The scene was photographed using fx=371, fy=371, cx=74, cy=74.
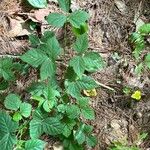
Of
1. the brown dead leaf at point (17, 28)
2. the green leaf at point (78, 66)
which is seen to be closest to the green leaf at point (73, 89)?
the green leaf at point (78, 66)

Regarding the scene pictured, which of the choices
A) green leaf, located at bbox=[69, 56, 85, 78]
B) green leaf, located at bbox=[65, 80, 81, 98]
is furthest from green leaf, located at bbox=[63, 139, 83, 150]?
green leaf, located at bbox=[69, 56, 85, 78]

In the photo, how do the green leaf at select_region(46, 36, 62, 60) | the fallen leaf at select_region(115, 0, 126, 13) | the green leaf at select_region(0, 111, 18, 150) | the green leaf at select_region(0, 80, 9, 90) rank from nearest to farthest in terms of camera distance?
the green leaf at select_region(0, 111, 18, 150)
the green leaf at select_region(46, 36, 62, 60)
the green leaf at select_region(0, 80, 9, 90)
the fallen leaf at select_region(115, 0, 126, 13)

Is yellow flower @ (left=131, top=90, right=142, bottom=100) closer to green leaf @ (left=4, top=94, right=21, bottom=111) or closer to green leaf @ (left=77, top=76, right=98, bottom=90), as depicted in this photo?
green leaf @ (left=77, top=76, right=98, bottom=90)

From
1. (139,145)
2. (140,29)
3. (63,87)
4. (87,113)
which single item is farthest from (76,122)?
(140,29)

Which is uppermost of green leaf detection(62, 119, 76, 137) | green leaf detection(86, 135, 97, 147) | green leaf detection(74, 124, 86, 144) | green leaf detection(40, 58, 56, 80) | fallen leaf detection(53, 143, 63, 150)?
green leaf detection(40, 58, 56, 80)

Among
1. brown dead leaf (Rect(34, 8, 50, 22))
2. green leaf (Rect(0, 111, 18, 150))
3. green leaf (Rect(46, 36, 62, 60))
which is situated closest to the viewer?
green leaf (Rect(0, 111, 18, 150))

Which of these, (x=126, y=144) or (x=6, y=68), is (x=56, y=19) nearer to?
(x=6, y=68)

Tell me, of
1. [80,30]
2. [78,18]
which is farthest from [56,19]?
[80,30]

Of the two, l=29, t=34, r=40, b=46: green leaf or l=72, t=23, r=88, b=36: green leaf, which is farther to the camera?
l=72, t=23, r=88, b=36: green leaf
